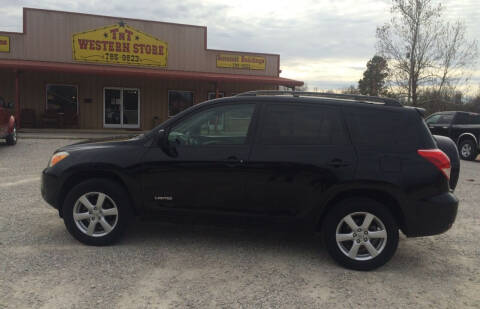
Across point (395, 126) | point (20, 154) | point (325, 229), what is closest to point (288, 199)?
point (325, 229)

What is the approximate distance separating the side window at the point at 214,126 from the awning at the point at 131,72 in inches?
605

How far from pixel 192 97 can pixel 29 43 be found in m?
8.22

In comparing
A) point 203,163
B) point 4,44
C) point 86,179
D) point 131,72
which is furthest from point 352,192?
point 4,44

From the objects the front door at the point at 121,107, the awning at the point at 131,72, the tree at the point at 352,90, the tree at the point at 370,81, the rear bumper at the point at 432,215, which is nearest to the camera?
the rear bumper at the point at 432,215

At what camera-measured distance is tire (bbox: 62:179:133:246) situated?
433 centimetres

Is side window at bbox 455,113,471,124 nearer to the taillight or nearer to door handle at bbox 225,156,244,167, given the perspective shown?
the taillight

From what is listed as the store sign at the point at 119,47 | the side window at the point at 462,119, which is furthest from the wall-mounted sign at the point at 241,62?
the side window at the point at 462,119

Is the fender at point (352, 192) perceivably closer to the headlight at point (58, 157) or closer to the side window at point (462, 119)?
the headlight at point (58, 157)

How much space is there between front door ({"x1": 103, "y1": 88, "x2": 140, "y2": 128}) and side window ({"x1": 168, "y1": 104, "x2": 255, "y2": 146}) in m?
17.2

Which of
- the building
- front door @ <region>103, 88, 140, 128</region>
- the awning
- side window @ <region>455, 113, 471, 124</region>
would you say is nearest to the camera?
side window @ <region>455, 113, 471, 124</region>

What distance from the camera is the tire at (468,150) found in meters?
13.4

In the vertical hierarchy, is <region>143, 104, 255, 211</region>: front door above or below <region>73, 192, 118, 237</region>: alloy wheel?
above

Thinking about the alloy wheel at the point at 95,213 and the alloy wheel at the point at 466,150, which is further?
the alloy wheel at the point at 466,150

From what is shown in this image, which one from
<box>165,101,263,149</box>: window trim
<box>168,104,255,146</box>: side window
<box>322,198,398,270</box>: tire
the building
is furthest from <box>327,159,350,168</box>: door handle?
the building
